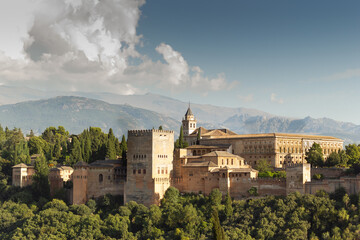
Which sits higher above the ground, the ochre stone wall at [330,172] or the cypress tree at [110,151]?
the cypress tree at [110,151]

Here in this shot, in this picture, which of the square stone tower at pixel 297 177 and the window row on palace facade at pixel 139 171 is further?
the window row on palace facade at pixel 139 171

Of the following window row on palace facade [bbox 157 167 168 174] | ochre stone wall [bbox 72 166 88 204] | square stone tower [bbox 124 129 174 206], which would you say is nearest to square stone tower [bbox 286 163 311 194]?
square stone tower [bbox 124 129 174 206]

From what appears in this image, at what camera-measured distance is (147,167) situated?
57156 mm

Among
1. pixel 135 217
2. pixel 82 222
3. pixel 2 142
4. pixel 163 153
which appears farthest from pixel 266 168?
pixel 2 142

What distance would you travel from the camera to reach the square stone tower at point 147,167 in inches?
2239

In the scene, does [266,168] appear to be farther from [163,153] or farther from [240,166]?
[163,153]

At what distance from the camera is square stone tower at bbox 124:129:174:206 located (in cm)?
5688

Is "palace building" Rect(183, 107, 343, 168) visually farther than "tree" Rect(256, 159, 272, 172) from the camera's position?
Yes

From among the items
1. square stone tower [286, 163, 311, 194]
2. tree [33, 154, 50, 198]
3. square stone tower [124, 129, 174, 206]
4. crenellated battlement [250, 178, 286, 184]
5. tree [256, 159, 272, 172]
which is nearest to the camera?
square stone tower [286, 163, 311, 194]

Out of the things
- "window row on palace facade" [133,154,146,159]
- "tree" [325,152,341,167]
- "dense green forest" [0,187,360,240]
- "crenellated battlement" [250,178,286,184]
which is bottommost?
"dense green forest" [0,187,360,240]

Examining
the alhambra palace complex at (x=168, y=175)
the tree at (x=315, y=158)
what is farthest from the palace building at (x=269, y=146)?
the alhambra palace complex at (x=168, y=175)

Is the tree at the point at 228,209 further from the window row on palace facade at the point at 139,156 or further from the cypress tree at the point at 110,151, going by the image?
the cypress tree at the point at 110,151

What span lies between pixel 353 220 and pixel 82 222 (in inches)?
1105

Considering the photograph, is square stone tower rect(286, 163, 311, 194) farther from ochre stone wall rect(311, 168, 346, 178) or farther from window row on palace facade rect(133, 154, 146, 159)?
window row on palace facade rect(133, 154, 146, 159)
